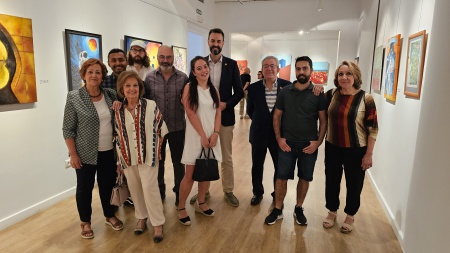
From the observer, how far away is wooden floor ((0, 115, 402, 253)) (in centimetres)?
274

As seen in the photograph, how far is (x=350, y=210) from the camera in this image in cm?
301

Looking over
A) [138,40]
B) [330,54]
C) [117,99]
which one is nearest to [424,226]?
[117,99]

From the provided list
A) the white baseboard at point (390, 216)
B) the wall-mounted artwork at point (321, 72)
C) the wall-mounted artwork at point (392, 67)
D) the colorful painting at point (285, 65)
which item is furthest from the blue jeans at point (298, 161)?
the colorful painting at point (285, 65)

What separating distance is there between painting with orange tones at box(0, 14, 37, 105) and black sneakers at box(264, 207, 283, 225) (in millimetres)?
2808

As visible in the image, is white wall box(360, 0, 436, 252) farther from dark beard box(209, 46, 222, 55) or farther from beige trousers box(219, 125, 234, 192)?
dark beard box(209, 46, 222, 55)

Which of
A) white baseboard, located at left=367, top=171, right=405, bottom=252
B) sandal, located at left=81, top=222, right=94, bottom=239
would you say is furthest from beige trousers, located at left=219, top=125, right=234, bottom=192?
white baseboard, located at left=367, top=171, right=405, bottom=252

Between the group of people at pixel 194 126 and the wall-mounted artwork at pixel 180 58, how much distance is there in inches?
122

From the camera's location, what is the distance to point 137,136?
2666 mm

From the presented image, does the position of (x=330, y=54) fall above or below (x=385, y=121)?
above

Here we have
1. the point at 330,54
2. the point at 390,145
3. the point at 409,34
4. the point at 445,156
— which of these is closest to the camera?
the point at 445,156

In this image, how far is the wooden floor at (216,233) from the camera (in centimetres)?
274

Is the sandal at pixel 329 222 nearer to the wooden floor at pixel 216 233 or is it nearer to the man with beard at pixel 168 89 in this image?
the wooden floor at pixel 216 233

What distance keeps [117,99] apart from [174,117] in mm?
635

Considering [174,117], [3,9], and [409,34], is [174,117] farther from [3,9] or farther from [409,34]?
[409,34]
